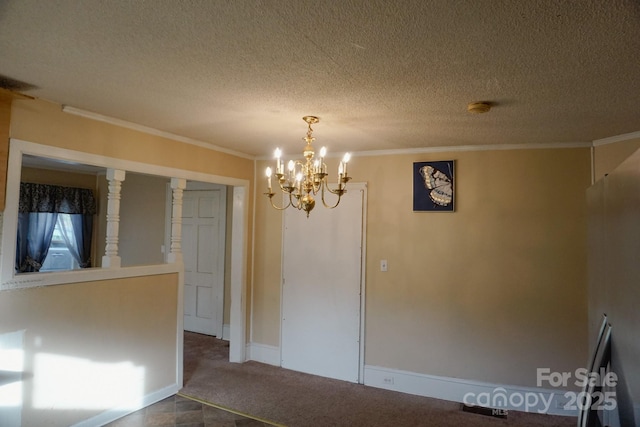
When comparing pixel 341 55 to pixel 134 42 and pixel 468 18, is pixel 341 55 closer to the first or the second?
pixel 468 18

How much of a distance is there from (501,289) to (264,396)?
237cm

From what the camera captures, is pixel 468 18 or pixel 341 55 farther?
pixel 341 55

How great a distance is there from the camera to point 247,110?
2.60 meters

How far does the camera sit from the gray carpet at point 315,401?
10.1 feet

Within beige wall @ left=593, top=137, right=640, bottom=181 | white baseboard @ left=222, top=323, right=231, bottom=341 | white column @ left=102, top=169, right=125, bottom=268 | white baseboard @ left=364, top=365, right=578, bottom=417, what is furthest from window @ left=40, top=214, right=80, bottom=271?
beige wall @ left=593, top=137, right=640, bottom=181

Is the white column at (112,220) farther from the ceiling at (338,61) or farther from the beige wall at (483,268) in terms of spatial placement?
the beige wall at (483,268)

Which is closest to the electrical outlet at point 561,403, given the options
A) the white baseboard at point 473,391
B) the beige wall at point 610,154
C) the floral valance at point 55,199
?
the white baseboard at point 473,391

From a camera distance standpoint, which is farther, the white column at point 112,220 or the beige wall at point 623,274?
the white column at point 112,220

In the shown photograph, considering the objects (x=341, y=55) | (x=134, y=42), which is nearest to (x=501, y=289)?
(x=341, y=55)

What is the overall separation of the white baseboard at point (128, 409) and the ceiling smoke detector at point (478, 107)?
11.0ft

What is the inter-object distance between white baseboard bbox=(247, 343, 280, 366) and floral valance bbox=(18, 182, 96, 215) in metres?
3.40

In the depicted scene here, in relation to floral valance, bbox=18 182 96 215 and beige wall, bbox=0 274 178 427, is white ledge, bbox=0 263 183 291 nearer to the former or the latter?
beige wall, bbox=0 274 178 427

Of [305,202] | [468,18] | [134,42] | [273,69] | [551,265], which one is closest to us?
[468,18]

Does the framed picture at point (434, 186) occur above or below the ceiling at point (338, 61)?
below
